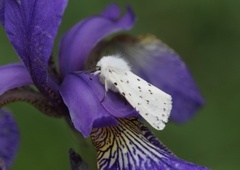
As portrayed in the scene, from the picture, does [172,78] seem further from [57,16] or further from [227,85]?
[227,85]

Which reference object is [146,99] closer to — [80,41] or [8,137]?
[80,41]

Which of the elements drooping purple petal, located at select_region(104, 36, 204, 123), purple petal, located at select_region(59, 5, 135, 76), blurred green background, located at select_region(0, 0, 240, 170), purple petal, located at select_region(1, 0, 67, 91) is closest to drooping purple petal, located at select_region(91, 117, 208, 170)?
purple petal, located at select_region(1, 0, 67, 91)

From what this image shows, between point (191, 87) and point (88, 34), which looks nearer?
point (88, 34)

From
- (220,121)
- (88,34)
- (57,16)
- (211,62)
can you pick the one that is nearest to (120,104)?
(57,16)

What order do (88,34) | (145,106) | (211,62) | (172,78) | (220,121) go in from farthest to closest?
(211,62)
(220,121)
(172,78)
(88,34)
(145,106)

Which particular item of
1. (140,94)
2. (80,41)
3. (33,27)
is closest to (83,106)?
(140,94)
